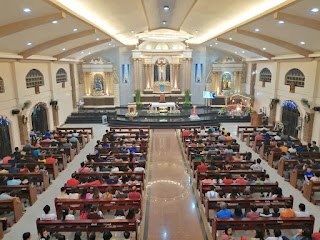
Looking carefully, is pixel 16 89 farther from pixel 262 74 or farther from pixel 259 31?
pixel 262 74

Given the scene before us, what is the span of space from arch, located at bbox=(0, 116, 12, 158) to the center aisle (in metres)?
7.46

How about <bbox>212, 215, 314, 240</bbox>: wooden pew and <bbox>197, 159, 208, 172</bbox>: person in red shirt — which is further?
<bbox>197, 159, 208, 172</bbox>: person in red shirt

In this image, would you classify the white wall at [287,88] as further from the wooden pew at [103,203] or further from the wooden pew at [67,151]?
the wooden pew at [67,151]

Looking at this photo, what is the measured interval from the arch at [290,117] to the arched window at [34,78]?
16153 mm

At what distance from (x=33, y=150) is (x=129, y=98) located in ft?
46.3

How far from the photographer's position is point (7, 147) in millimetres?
13430

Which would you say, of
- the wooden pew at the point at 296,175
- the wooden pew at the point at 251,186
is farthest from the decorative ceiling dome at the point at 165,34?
the wooden pew at the point at 251,186

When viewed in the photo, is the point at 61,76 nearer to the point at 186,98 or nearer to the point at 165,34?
the point at 165,34

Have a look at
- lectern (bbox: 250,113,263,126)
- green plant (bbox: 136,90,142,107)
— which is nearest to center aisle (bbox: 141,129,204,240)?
lectern (bbox: 250,113,263,126)

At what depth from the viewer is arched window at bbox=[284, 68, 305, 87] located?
15492 millimetres

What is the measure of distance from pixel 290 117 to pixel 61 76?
55.5ft

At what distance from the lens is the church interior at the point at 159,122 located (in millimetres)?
7043

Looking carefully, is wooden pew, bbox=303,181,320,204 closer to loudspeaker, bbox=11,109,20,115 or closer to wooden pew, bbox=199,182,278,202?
wooden pew, bbox=199,182,278,202

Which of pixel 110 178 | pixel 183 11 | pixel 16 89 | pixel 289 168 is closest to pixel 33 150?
pixel 16 89
